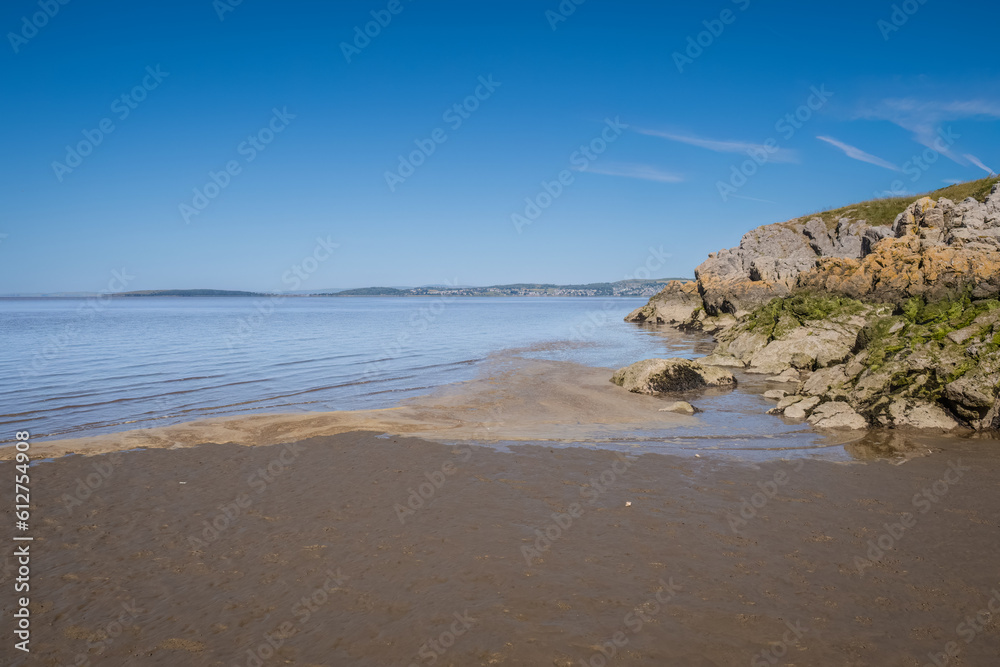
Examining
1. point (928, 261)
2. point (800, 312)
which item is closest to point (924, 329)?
point (928, 261)

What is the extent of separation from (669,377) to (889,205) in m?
66.2

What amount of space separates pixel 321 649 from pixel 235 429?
10063 millimetres

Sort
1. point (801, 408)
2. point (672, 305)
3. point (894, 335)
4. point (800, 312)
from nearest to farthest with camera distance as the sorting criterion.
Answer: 1. point (801, 408)
2. point (894, 335)
3. point (800, 312)
4. point (672, 305)

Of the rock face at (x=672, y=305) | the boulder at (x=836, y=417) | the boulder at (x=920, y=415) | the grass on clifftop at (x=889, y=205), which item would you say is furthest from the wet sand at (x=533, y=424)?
the grass on clifftop at (x=889, y=205)

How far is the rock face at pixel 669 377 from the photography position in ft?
63.7

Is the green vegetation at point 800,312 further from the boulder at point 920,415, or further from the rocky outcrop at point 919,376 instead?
the boulder at point 920,415

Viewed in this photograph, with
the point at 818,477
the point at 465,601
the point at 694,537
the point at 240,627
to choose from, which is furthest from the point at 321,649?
the point at 818,477

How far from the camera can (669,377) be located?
64.6 ft

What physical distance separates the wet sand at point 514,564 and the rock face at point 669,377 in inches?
340

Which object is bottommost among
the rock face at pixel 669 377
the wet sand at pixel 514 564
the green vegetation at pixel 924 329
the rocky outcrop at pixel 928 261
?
the wet sand at pixel 514 564

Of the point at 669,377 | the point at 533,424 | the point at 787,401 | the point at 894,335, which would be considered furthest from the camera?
the point at 669,377

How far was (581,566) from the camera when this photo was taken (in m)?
6.80

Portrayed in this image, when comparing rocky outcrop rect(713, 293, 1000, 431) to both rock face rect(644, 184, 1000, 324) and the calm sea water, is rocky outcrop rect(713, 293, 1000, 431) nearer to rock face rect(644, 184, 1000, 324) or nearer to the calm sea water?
rock face rect(644, 184, 1000, 324)

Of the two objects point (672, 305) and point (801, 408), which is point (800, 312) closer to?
point (801, 408)
